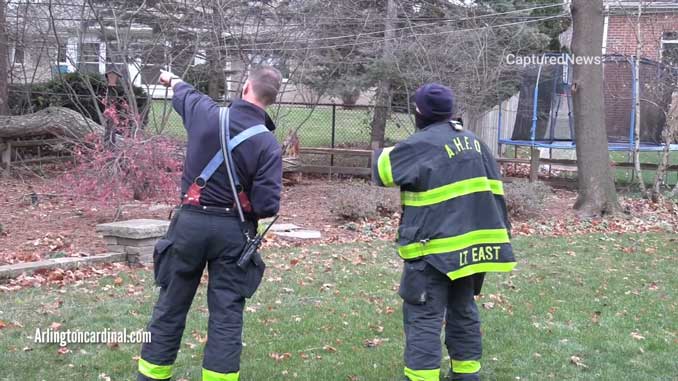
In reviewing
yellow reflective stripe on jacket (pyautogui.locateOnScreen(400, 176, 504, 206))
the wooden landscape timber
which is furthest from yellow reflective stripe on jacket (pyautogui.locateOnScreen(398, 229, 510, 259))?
the wooden landscape timber

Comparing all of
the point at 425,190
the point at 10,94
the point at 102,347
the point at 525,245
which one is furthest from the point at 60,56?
the point at 425,190

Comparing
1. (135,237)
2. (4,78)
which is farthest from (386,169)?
(4,78)

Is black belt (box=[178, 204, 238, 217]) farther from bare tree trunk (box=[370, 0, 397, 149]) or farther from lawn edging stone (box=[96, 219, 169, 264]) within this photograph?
bare tree trunk (box=[370, 0, 397, 149])

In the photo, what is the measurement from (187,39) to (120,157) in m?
4.43

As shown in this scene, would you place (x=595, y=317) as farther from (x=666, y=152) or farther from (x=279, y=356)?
(x=666, y=152)

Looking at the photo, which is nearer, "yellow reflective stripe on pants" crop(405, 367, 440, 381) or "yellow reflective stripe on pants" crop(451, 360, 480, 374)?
"yellow reflective stripe on pants" crop(405, 367, 440, 381)

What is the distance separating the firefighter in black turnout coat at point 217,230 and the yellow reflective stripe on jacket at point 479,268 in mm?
1037

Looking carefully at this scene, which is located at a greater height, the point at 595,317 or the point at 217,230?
the point at 217,230

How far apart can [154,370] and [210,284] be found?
550 millimetres

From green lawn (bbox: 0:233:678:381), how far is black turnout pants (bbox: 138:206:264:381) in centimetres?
66

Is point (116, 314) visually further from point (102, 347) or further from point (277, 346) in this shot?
point (277, 346)

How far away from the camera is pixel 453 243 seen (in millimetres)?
4125

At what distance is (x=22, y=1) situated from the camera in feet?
49.5
